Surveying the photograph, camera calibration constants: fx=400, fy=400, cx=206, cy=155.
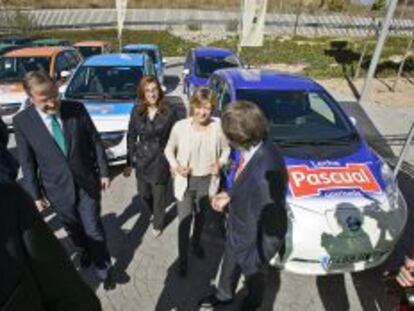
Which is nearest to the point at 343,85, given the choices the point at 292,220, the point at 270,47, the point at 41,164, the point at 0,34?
the point at 270,47

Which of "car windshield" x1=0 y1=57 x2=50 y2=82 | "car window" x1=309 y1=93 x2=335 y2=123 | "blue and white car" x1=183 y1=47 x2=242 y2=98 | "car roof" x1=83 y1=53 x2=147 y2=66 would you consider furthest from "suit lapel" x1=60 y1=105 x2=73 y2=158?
"blue and white car" x1=183 y1=47 x2=242 y2=98

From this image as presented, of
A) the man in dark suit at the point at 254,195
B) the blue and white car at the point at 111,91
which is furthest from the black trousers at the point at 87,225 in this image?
the blue and white car at the point at 111,91

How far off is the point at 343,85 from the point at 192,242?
39.0 feet

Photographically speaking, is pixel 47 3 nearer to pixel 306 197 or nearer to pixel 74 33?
pixel 74 33

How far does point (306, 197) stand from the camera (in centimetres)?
390

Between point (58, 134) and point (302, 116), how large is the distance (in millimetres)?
3020

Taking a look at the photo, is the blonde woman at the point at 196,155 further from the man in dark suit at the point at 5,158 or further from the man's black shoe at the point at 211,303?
the man in dark suit at the point at 5,158

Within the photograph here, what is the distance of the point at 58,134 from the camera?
3455 millimetres

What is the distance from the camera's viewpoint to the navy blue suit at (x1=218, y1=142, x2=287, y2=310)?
2.91m

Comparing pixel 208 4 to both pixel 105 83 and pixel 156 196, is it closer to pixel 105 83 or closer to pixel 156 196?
pixel 105 83

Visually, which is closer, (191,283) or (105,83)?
(191,283)

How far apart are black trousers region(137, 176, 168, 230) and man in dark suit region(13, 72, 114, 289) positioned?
2.70 feet

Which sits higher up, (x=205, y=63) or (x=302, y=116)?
(x=302, y=116)

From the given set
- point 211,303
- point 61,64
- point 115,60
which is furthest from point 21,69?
point 211,303
